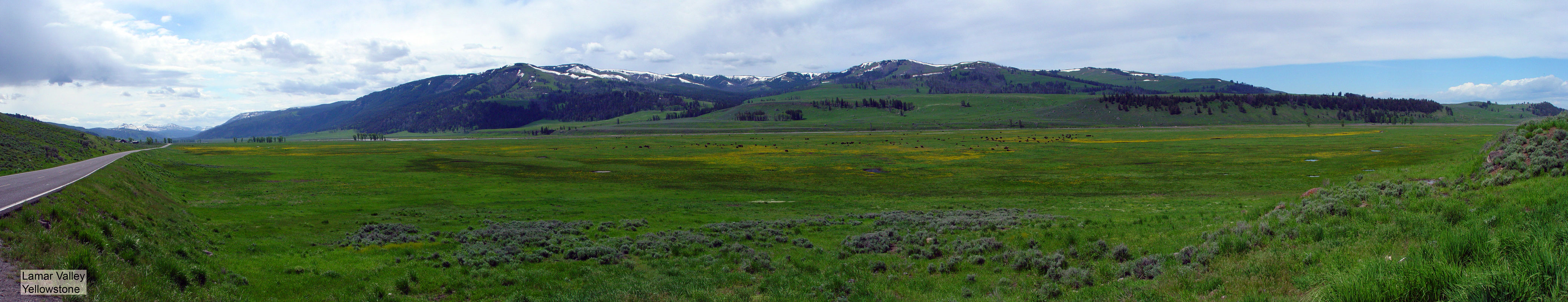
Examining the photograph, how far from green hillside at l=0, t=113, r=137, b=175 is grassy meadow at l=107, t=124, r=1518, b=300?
22.3ft

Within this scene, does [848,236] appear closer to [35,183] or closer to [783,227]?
[783,227]

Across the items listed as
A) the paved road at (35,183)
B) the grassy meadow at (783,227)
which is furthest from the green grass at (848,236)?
the paved road at (35,183)

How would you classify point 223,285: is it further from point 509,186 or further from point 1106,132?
point 1106,132

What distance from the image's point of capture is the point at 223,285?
476 inches

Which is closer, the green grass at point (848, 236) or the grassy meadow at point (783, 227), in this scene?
the green grass at point (848, 236)

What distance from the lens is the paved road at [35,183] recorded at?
1482 centimetres

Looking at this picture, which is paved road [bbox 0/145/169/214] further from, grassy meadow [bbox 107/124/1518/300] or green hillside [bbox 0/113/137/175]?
grassy meadow [bbox 107/124/1518/300]

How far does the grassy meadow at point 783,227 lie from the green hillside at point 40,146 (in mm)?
6800

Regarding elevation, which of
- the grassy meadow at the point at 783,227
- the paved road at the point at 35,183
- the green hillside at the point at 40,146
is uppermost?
the green hillside at the point at 40,146

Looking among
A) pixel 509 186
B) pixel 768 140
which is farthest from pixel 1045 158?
pixel 768 140

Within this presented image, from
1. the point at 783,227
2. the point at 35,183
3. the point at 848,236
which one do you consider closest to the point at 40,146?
the point at 35,183

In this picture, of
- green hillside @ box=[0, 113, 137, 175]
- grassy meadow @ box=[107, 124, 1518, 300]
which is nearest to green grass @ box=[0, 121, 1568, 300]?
grassy meadow @ box=[107, 124, 1518, 300]

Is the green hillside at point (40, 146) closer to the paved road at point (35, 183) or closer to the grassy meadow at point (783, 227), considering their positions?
the paved road at point (35, 183)

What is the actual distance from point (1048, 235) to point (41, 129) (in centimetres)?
10344
